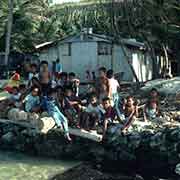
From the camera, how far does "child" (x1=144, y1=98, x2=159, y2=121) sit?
1594cm

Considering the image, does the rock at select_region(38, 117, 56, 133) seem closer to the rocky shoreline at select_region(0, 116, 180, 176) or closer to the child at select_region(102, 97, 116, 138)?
the rocky shoreline at select_region(0, 116, 180, 176)

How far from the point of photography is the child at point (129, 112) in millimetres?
A: 14767

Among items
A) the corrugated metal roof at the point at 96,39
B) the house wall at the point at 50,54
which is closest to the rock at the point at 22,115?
the corrugated metal roof at the point at 96,39

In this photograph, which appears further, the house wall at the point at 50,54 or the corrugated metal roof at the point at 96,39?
the house wall at the point at 50,54

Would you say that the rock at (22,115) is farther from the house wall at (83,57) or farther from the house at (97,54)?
the house wall at (83,57)

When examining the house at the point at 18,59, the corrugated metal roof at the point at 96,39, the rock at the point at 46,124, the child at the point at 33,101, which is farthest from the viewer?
the house at the point at 18,59

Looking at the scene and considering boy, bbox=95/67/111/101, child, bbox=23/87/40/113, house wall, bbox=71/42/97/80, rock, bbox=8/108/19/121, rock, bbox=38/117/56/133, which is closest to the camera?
rock, bbox=38/117/56/133

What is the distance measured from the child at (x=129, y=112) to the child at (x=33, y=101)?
2.52 meters

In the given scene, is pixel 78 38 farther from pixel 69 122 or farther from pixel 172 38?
pixel 69 122

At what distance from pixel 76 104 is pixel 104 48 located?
36.1 feet

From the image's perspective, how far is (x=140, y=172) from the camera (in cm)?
1384

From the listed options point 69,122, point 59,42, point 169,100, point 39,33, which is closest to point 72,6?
point 39,33

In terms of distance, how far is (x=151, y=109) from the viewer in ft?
52.6

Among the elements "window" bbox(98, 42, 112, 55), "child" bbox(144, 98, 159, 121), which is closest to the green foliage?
"window" bbox(98, 42, 112, 55)
